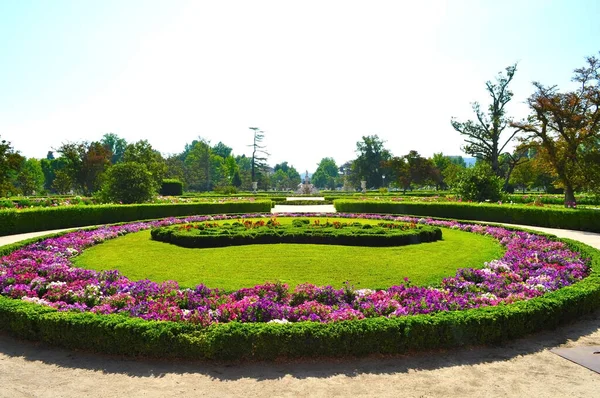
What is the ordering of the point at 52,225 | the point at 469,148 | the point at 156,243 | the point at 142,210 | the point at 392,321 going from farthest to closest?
the point at 469,148 < the point at 142,210 < the point at 52,225 < the point at 156,243 < the point at 392,321

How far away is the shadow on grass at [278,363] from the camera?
471cm

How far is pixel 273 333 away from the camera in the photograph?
4.94 metres

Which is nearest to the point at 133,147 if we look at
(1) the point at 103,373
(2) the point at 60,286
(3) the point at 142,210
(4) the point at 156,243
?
(3) the point at 142,210

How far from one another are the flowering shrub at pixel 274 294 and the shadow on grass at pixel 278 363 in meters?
0.65

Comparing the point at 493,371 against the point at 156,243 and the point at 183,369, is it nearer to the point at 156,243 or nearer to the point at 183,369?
the point at 183,369

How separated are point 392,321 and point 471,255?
6239 millimetres

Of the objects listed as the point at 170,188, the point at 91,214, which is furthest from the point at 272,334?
the point at 170,188

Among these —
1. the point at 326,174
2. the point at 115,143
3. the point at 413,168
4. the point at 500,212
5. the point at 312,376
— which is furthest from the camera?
the point at 326,174

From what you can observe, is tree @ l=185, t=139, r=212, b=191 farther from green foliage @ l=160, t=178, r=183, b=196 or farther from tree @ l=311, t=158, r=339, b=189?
tree @ l=311, t=158, r=339, b=189

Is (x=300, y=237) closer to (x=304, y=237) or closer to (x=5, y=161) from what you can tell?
(x=304, y=237)

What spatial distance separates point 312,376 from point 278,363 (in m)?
0.52

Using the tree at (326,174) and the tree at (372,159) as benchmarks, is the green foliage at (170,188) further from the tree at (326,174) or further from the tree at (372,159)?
the tree at (326,174)

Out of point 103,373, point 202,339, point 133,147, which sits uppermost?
point 133,147

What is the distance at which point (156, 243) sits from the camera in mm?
12977
